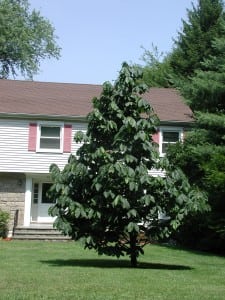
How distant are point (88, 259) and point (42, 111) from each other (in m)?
11.3

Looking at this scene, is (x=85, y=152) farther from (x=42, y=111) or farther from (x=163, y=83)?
(x=163, y=83)

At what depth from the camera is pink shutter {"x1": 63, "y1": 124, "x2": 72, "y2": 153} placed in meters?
25.9

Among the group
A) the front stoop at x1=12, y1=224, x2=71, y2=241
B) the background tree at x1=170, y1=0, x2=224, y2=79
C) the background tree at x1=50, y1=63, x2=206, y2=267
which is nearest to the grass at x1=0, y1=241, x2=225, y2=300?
the background tree at x1=50, y1=63, x2=206, y2=267

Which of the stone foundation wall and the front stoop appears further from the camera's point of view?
the stone foundation wall

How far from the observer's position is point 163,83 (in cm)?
4206

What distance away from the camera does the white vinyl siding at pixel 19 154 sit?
25688mm

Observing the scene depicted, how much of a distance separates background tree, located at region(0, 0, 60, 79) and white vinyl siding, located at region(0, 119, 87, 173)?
17146 millimetres

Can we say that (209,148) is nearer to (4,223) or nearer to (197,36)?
(4,223)

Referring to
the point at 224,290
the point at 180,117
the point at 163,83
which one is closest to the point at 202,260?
the point at 224,290

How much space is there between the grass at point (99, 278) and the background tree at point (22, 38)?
1098 inches

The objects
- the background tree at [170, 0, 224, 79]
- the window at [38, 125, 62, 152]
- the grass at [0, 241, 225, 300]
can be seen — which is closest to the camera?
the grass at [0, 241, 225, 300]

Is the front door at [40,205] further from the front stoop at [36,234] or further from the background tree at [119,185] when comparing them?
the background tree at [119,185]

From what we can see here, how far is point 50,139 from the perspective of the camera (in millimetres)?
26031

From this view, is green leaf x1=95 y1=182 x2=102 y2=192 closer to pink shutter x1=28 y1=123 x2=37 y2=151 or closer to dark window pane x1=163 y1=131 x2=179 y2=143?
pink shutter x1=28 y1=123 x2=37 y2=151
